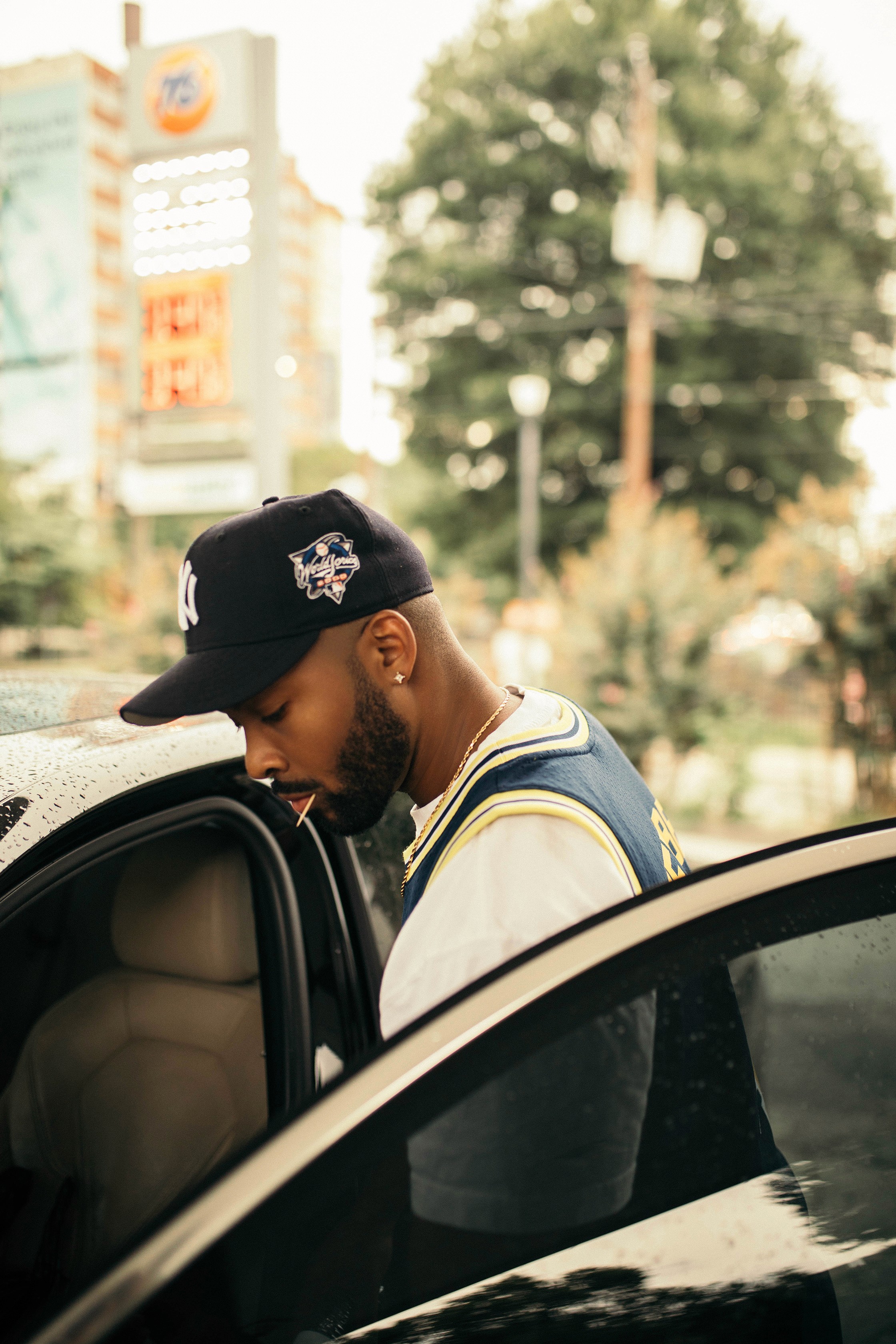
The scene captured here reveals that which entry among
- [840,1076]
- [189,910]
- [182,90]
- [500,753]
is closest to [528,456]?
[182,90]

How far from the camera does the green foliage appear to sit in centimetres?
1302

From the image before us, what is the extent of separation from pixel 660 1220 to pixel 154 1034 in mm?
1121

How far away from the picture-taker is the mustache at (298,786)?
4.45 ft

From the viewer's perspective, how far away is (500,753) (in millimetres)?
1161

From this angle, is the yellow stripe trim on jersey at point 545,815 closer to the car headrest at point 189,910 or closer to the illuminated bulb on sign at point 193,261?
the car headrest at point 189,910

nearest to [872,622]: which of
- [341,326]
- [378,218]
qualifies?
[341,326]

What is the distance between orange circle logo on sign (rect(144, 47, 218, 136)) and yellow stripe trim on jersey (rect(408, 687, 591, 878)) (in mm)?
9952

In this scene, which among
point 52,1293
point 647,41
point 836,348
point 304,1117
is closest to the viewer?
point 304,1117

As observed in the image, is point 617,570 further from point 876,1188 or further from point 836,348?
point 836,348

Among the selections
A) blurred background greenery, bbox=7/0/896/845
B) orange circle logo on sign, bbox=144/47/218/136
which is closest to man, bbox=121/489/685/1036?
orange circle logo on sign, bbox=144/47/218/136

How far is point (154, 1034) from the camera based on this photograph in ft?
5.72

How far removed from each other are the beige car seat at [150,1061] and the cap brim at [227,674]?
538 mm

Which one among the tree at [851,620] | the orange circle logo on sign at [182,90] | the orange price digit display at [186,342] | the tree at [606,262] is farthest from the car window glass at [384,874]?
the tree at [606,262]

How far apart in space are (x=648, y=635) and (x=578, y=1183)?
7686 mm
